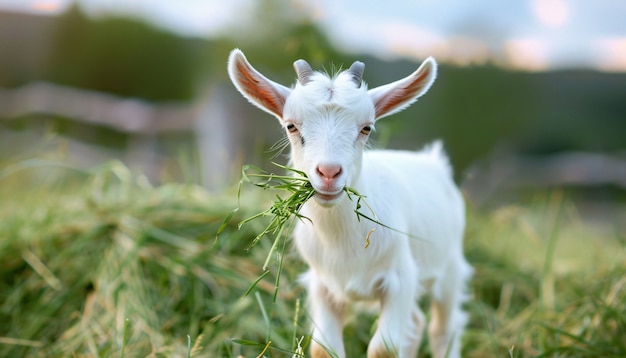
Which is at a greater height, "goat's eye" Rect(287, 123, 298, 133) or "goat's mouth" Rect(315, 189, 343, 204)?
"goat's eye" Rect(287, 123, 298, 133)

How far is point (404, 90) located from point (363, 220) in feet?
1.81

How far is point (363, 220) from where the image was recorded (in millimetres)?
2684

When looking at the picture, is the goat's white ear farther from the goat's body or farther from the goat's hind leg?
the goat's hind leg

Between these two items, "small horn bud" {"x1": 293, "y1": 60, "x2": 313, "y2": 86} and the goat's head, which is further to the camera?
"small horn bud" {"x1": 293, "y1": 60, "x2": 313, "y2": 86}

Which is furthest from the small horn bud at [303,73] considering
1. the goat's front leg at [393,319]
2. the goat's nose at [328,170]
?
the goat's front leg at [393,319]

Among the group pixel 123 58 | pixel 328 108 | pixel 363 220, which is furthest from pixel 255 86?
pixel 123 58

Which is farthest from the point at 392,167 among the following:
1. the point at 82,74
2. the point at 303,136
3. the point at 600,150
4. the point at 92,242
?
the point at 82,74

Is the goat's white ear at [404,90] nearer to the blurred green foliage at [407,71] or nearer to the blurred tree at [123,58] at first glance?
the blurred green foliage at [407,71]

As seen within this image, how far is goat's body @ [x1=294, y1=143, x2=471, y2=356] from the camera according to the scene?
2.67 meters

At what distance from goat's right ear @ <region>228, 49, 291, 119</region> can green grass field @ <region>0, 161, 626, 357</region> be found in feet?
3.91

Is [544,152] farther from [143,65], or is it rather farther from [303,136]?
[303,136]

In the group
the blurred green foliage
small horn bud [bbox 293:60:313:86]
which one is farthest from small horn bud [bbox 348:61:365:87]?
the blurred green foliage

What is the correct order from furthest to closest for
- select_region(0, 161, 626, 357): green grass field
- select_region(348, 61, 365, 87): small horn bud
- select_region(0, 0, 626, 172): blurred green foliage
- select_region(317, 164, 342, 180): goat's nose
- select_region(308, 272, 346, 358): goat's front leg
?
select_region(0, 0, 626, 172): blurred green foliage
select_region(0, 161, 626, 357): green grass field
select_region(308, 272, 346, 358): goat's front leg
select_region(348, 61, 365, 87): small horn bud
select_region(317, 164, 342, 180): goat's nose

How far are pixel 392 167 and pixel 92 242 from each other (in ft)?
6.76
